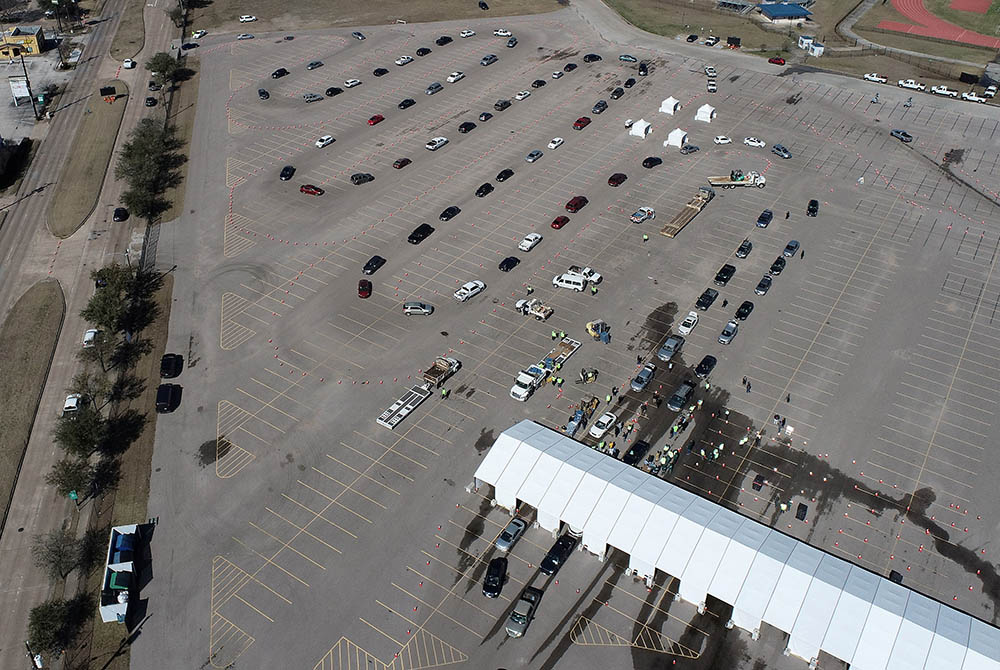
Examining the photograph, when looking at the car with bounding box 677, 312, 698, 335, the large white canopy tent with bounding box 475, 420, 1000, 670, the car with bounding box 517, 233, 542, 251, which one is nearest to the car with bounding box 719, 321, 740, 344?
the car with bounding box 677, 312, 698, 335

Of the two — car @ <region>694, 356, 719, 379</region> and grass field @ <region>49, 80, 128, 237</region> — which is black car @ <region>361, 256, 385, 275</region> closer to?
car @ <region>694, 356, 719, 379</region>

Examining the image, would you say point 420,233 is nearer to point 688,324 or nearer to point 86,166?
point 688,324

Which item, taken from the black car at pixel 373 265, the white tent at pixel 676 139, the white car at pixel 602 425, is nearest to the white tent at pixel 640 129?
the white tent at pixel 676 139

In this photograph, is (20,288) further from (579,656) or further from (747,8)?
(747,8)

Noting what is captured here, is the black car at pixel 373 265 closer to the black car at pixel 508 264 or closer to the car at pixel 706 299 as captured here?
the black car at pixel 508 264

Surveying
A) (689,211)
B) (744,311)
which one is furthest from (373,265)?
(744,311)

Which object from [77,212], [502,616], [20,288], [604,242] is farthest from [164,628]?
[77,212]
